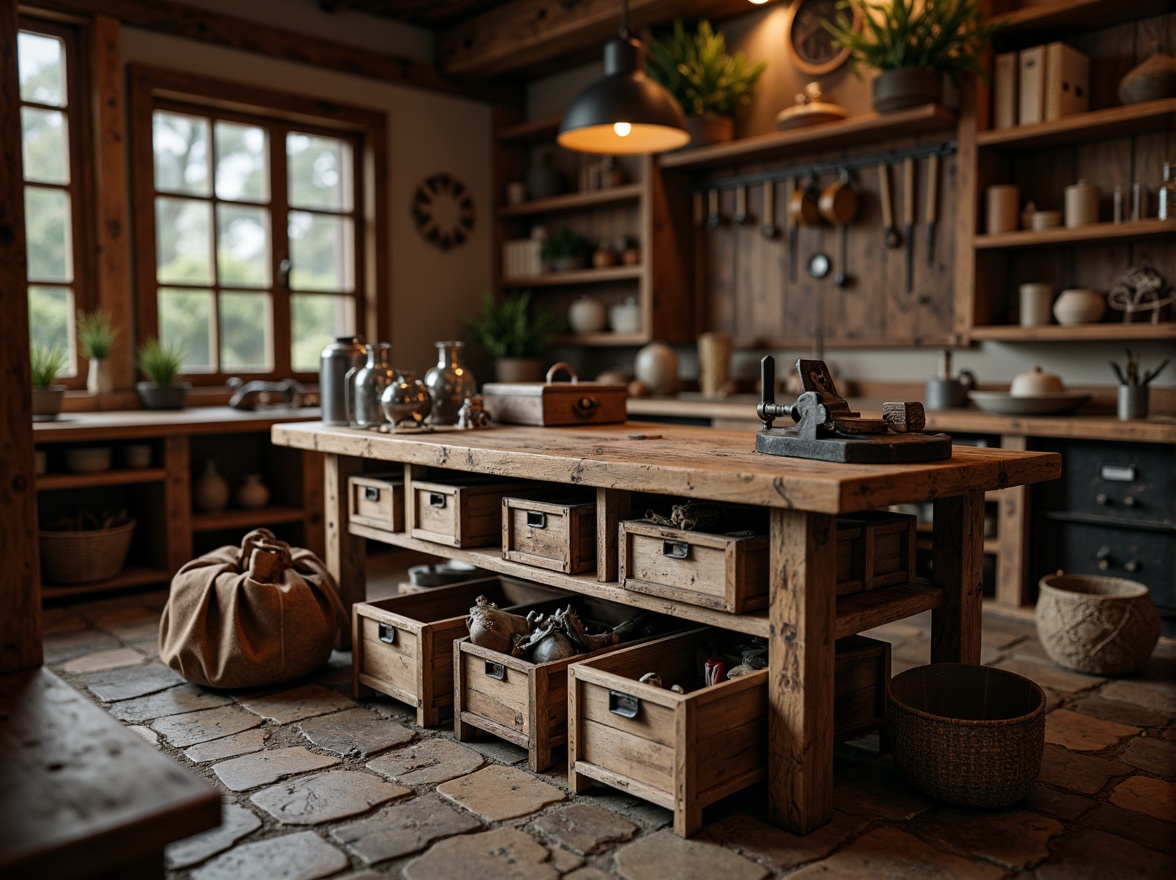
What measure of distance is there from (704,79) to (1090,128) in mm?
1876

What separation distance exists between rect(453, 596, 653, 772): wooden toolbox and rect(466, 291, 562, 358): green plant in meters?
3.52

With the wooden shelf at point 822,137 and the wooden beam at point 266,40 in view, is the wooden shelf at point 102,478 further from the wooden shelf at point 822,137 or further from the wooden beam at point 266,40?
the wooden shelf at point 822,137

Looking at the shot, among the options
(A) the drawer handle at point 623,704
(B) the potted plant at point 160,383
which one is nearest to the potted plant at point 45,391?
(B) the potted plant at point 160,383

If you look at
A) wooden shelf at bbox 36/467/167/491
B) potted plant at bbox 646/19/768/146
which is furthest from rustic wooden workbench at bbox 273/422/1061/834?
potted plant at bbox 646/19/768/146

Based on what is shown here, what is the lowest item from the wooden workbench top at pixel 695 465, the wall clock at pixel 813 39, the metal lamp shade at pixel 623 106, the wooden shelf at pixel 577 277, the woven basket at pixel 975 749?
the woven basket at pixel 975 749

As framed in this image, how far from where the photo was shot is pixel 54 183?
4.73 metres

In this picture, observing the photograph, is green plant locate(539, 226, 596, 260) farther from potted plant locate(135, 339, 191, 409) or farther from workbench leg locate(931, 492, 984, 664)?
workbench leg locate(931, 492, 984, 664)

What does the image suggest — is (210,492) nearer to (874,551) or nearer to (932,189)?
(874,551)

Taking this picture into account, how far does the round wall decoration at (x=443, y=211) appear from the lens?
604 centimetres

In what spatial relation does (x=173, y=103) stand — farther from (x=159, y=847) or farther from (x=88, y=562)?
(x=159, y=847)

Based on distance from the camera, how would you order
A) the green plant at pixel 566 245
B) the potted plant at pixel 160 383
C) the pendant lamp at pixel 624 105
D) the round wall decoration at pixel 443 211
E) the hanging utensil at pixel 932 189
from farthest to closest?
the round wall decoration at pixel 443 211, the green plant at pixel 566 245, the potted plant at pixel 160 383, the hanging utensil at pixel 932 189, the pendant lamp at pixel 624 105

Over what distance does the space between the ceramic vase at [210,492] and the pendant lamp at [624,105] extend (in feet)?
7.82

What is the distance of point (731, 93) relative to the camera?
507 centimetres

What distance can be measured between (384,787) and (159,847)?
98 cm
